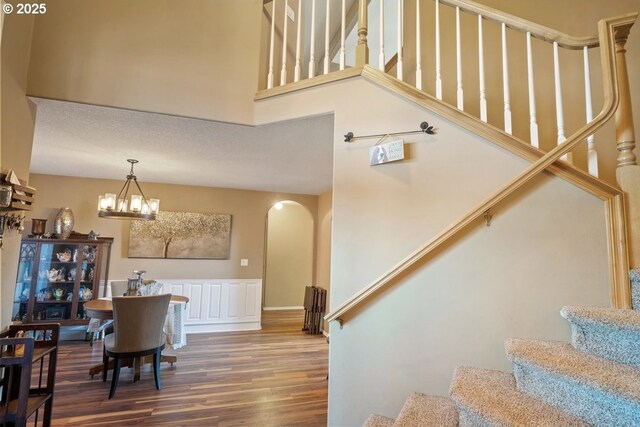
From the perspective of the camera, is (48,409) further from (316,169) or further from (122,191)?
(122,191)

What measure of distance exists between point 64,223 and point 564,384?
5929 mm

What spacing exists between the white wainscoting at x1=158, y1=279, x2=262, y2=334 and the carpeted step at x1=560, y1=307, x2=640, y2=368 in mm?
4895

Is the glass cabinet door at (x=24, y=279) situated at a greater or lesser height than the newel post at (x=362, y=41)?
lesser

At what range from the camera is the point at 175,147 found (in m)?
3.29

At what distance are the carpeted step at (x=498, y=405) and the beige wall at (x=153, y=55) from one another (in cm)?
232

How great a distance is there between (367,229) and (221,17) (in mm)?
2164

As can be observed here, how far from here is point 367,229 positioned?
1.94 meters

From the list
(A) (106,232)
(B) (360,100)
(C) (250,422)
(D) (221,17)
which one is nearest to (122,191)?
(A) (106,232)

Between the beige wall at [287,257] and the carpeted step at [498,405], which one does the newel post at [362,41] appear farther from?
the beige wall at [287,257]

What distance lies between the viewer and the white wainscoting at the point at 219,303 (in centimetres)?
521

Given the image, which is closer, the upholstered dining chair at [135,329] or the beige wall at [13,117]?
the beige wall at [13,117]

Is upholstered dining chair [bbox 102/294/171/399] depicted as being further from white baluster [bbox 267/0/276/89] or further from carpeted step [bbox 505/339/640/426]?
carpeted step [bbox 505/339/640/426]

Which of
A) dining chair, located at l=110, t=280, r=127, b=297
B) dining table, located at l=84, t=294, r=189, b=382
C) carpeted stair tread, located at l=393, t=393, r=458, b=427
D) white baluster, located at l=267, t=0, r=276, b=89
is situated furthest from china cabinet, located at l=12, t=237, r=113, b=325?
carpeted stair tread, located at l=393, t=393, r=458, b=427

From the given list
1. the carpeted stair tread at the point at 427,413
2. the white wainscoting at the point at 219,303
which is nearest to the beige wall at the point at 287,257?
the white wainscoting at the point at 219,303
